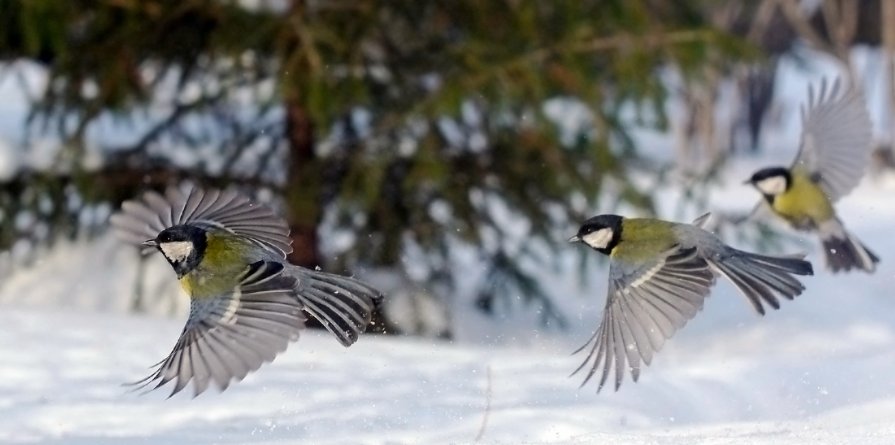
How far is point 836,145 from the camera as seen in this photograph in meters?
5.01

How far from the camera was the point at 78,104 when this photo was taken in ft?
21.7

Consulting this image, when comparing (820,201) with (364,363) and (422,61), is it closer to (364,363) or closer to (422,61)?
(364,363)

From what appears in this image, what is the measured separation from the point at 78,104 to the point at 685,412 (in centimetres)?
376

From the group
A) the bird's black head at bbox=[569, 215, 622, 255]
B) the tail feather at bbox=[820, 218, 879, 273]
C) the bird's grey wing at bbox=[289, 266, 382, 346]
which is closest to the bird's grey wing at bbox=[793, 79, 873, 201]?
the tail feather at bbox=[820, 218, 879, 273]

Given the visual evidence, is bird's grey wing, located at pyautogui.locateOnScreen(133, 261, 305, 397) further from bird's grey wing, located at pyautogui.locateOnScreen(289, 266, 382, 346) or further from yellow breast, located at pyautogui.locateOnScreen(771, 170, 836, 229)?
yellow breast, located at pyautogui.locateOnScreen(771, 170, 836, 229)

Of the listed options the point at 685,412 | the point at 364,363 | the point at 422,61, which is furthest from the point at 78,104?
the point at 685,412

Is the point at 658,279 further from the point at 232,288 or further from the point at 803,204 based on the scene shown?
the point at 803,204

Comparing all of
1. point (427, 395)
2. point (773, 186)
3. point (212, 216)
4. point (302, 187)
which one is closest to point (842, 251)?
point (773, 186)

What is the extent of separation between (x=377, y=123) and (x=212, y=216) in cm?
265

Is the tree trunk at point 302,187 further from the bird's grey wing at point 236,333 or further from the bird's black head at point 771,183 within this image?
the bird's grey wing at point 236,333

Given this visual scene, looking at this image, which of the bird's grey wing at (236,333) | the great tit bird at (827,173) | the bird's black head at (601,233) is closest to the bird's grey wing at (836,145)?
the great tit bird at (827,173)

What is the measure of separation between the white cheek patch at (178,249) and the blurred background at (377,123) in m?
2.61

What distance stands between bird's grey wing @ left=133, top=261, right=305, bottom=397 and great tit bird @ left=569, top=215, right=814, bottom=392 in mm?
852

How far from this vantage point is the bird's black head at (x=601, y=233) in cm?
387
